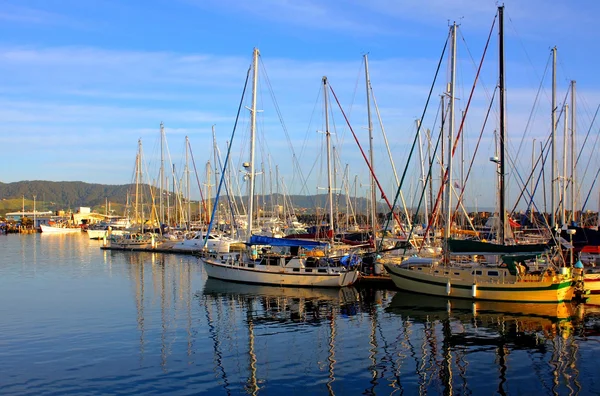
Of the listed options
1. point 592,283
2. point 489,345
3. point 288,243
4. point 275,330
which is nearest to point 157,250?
point 288,243

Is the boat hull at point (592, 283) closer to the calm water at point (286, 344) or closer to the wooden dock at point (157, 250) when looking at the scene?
the calm water at point (286, 344)

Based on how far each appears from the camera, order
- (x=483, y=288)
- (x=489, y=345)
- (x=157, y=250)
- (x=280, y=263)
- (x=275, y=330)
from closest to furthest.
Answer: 1. (x=489, y=345)
2. (x=275, y=330)
3. (x=483, y=288)
4. (x=280, y=263)
5. (x=157, y=250)

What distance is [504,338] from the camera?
78.9ft

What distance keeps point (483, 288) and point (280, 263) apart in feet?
46.5

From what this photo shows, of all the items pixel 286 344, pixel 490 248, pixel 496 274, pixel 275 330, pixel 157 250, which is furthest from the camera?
pixel 157 250

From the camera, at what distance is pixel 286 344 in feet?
76.4

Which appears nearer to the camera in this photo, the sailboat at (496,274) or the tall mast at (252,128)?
the sailboat at (496,274)

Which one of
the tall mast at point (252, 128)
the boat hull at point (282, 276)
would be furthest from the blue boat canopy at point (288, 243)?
the boat hull at point (282, 276)

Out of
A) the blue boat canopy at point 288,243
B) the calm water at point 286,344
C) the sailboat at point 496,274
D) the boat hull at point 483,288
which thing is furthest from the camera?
the blue boat canopy at point 288,243

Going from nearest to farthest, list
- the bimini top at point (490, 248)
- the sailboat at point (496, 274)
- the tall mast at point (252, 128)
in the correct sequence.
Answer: the sailboat at point (496, 274)
the bimini top at point (490, 248)
the tall mast at point (252, 128)

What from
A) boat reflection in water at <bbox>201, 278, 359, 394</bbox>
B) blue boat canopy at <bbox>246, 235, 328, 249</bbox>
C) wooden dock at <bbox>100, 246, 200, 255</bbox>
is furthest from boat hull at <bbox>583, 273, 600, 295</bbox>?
wooden dock at <bbox>100, 246, 200, 255</bbox>

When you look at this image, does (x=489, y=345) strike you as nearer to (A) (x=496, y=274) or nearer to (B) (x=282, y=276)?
(A) (x=496, y=274)

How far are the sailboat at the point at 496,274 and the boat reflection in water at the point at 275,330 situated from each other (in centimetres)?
463

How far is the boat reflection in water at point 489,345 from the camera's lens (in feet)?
59.4
